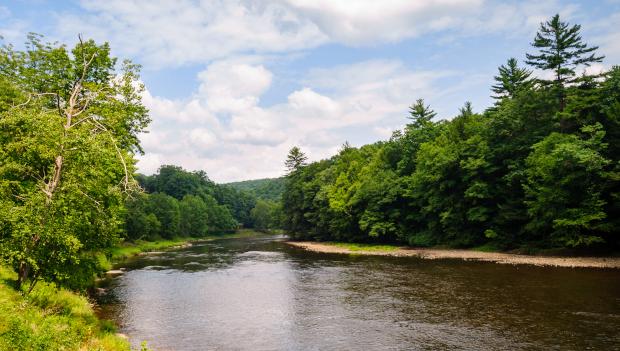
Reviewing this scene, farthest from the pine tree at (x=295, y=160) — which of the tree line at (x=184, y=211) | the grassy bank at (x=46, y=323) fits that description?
the grassy bank at (x=46, y=323)

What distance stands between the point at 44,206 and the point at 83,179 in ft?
4.88

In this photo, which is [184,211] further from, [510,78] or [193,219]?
[510,78]

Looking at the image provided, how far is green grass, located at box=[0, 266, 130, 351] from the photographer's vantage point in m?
10.6

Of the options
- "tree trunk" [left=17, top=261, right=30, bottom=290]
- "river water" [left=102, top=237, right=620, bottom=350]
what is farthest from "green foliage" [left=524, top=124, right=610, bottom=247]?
"tree trunk" [left=17, top=261, right=30, bottom=290]

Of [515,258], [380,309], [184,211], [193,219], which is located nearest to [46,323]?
[380,309]

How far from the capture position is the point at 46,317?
45.7 ft

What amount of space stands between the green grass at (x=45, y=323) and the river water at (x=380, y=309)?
3.11 metres

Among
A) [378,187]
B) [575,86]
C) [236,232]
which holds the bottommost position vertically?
[236,232]

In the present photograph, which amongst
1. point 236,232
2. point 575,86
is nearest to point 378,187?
point 575,86

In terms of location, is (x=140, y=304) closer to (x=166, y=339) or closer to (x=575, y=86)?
(x=166, y=339)

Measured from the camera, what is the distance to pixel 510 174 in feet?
159

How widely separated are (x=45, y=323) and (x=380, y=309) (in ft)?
56.3

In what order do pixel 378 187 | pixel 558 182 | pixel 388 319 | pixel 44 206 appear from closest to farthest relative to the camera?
1. pixel 44 206
2. pixel 388 319
3. pixel 558 182
4. pixel 378 187

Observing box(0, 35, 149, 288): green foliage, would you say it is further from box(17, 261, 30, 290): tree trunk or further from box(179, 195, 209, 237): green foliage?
box(179, 195, 209, 237): green foliage
